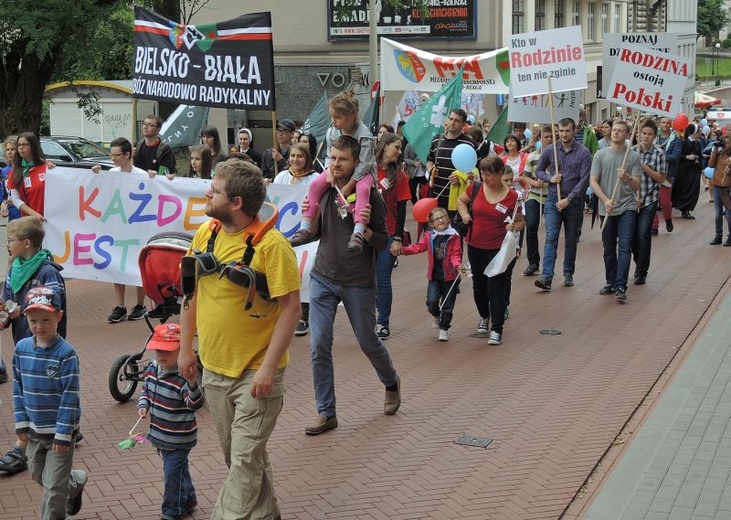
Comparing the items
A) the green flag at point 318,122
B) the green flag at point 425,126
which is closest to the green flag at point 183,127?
the green flag at point 318,122

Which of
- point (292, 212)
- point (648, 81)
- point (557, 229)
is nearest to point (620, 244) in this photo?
point (557, 229)

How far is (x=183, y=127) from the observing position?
1586cm

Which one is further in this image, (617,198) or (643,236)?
(643,236)

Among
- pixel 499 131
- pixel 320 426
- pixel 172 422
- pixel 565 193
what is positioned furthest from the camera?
pixel 499 131

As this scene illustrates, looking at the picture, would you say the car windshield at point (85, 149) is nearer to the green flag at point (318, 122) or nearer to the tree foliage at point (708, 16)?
the green flag at point (318, 122)

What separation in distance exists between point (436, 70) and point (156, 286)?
10.8 m

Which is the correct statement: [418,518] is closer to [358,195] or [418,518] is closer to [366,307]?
[366,307]

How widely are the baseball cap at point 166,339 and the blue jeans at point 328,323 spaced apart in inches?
56.7

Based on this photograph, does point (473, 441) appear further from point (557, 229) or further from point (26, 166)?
point (557, 229)

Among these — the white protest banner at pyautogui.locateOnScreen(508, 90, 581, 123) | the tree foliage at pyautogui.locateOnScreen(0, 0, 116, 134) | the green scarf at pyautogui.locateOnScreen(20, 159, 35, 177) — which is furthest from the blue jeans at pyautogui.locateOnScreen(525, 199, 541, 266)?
the tree foliage at pyautogui.locateOnScreen(0, 0, 116, 134)

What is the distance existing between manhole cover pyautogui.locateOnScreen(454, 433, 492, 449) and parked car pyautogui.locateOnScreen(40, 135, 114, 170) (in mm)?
18465

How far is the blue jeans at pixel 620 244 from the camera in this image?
41.2 feet

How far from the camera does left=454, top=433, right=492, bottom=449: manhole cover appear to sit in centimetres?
743

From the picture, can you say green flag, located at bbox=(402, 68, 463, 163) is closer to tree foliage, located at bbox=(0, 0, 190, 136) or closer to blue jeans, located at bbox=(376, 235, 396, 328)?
blue jeans, located at bbox=(376, 235, 396, 328)
